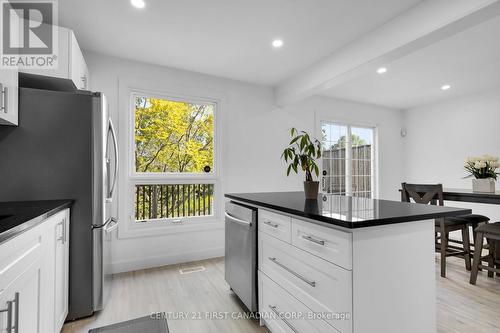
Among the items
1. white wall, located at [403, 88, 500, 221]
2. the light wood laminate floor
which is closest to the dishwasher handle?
the light wood laminate floor

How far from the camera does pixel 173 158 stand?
339cm

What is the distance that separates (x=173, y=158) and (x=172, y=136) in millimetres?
293

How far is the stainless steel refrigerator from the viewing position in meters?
1.82

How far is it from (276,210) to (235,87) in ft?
8.53

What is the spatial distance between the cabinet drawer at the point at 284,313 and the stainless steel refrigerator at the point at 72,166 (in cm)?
131

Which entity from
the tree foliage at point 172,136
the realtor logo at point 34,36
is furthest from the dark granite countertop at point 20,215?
the tree foliage at point 172,136

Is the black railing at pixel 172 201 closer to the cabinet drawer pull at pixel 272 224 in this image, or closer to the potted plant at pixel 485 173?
the cabinet drawer pull at pixel 272 224

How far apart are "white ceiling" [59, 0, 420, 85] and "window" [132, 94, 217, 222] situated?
1.96 feet

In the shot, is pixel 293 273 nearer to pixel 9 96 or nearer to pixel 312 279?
pixel 312 279

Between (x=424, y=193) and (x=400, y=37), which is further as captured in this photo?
(x=424, y=193)

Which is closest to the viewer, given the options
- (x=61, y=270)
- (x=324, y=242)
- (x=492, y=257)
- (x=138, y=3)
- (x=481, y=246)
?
(x=324, y=242)

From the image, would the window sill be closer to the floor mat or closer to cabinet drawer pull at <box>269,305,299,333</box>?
the floor mat

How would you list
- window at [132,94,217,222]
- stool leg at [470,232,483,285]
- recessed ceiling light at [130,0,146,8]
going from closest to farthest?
1. recessed ceiling light at [130,0,146,8]
2. stool leg at [470,232,483,285]
3. window at [132,94,217,222]

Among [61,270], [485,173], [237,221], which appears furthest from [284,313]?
[485,173]
